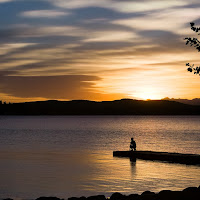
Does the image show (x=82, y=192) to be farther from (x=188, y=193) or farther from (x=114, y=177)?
(x=188, y=193)

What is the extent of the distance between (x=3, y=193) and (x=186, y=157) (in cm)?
2153

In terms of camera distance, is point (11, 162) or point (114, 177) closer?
point (114, 177)

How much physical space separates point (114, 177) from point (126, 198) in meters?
13.2

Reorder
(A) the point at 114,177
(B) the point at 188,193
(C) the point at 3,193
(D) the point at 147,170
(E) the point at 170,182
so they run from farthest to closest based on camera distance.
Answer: (D) the point at 147,170 → (A) the point at 114,177 → (E) the point at 170,182 → (C) the point at 3,193 → (B) the point at 188,193

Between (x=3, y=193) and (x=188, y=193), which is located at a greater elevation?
(x=188, y=193)

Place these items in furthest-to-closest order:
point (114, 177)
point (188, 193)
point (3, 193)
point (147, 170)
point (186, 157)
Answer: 1. point (186, 157)
2. point (147, 170)
3. point (114, 177)
4. point (3, 193)
5. point (188, 193)

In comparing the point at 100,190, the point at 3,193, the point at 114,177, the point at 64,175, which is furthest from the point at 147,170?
the point at 3,193

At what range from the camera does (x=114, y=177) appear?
35.7m

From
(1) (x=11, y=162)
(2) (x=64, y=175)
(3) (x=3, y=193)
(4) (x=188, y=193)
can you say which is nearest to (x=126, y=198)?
(4) (x=188, y=193)

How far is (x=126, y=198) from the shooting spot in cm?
2256

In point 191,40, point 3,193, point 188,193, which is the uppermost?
point 191,40

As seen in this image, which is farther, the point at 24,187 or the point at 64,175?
the point at 64,175

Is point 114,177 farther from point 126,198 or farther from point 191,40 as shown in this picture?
Result: point 191,40

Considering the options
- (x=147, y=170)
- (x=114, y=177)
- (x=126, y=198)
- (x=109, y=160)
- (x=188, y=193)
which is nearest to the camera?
(x=188, y=193)
